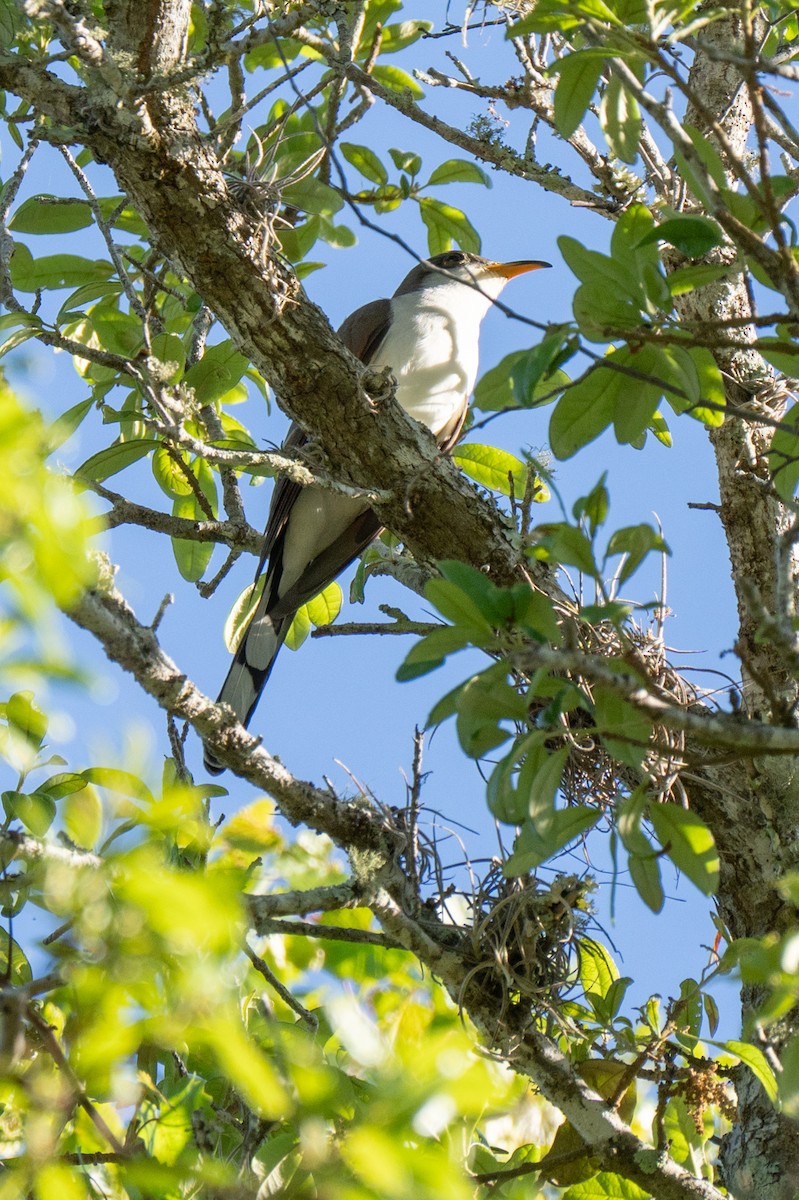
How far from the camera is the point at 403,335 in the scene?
504 centimetres

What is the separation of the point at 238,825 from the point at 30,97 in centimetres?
232

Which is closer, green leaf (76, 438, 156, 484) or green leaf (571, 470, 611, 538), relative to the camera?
green leaf (571, 470, 611, 538)

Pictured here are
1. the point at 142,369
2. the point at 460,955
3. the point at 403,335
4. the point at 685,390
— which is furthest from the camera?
the point at 403,335

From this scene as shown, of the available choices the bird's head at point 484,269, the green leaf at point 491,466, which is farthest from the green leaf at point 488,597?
the bird's head at point 484,269

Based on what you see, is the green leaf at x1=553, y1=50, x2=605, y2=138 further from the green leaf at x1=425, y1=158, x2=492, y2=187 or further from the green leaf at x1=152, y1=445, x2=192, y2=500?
the green leaf at x1=152, y1=445, x2=192, y2=500

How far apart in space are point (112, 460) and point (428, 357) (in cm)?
197

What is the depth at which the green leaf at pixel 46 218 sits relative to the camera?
3730 mm

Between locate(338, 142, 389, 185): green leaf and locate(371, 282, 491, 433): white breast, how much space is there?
1110mm

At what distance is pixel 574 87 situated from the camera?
2.35 meters

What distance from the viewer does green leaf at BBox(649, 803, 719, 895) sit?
1.94m

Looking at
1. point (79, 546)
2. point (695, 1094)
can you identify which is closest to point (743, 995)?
point (695, 1094)

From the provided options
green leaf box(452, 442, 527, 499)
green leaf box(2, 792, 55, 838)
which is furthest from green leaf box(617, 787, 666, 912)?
green leaf box(452, 442, 527, 499)

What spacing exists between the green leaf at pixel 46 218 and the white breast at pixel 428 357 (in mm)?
1472

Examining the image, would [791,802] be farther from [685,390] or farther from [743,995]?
[685,390]
